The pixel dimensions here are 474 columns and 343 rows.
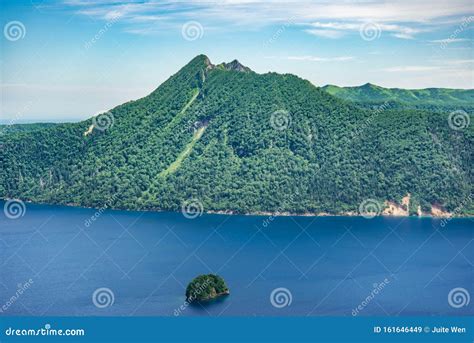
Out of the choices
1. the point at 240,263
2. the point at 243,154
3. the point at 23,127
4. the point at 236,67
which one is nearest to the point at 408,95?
the point at 236,67

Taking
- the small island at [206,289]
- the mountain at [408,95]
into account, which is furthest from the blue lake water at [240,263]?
the mountain at [408,95]

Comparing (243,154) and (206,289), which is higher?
(243,154)

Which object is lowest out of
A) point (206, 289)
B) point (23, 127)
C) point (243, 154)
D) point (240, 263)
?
point (206, 289)

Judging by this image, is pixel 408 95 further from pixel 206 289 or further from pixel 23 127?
pixel 206 289

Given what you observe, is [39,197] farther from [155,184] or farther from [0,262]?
[0,262]

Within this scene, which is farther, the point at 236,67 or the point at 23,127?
the point at 23,127

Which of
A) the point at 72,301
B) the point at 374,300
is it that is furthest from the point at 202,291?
the point at 374,300
